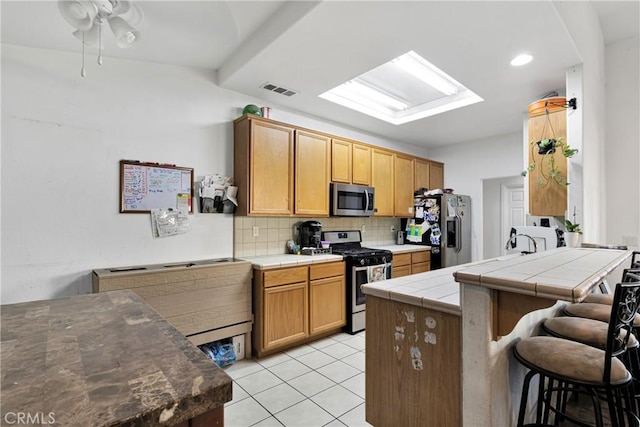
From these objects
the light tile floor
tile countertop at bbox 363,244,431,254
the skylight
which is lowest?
the light tile floor

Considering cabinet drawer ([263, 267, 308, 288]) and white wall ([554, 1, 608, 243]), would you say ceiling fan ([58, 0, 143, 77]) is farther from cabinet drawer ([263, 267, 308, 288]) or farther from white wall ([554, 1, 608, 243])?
white wall ([554, 1, 608, 243])

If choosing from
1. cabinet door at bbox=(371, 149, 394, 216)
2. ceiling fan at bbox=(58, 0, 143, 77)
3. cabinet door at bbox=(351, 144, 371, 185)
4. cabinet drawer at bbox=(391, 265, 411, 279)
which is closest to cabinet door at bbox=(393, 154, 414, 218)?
cabinet door at bbox=(371, 149, 394, 216)

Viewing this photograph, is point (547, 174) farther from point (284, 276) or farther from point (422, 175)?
point (284, 276)

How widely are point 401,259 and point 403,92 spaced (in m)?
2.22

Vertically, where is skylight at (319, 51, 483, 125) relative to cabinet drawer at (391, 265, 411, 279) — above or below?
above

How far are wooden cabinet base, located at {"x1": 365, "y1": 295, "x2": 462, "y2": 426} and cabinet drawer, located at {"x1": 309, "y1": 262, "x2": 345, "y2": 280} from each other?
1.50 metres

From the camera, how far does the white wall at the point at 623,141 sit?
3275 mm

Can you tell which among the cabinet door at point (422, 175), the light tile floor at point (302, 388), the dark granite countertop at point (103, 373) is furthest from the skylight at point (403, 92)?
the dark granite countertop at point (103, 373)

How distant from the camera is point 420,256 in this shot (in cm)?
468

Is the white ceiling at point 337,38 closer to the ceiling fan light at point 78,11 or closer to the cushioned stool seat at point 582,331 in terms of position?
the ceiling fan light at point 78,11

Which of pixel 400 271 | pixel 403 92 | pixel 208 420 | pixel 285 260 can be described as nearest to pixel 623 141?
pixel 403 92

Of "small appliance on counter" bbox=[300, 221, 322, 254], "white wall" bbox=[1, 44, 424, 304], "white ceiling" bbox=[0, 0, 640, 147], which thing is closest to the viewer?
"white ceiling" bbox=[0, 0, 640, 147]

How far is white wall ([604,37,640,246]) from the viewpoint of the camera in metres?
3.28

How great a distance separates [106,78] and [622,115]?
518cm
